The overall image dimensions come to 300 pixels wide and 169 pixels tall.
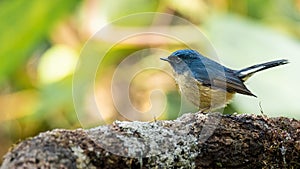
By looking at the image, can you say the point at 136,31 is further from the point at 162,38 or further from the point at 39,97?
the point at 39,97

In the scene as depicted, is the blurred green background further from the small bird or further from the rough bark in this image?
the rough bark

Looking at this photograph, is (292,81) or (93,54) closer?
(292,81)

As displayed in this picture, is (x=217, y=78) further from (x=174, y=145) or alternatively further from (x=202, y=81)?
(x=174, y=145)

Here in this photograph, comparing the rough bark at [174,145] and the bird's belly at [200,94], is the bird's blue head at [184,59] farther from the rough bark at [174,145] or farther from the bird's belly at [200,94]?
the rough bark at [174,145]

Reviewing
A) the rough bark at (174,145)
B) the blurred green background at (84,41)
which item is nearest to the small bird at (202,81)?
the rough bark at (174,145)

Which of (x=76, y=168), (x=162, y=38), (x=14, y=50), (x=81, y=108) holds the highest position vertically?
(x=162, y=38)

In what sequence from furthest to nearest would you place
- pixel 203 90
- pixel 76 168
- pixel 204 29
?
pixel 204 29 → pixel 203 90 → pixel 76 168

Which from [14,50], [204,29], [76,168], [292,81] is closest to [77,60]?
[14,50]
